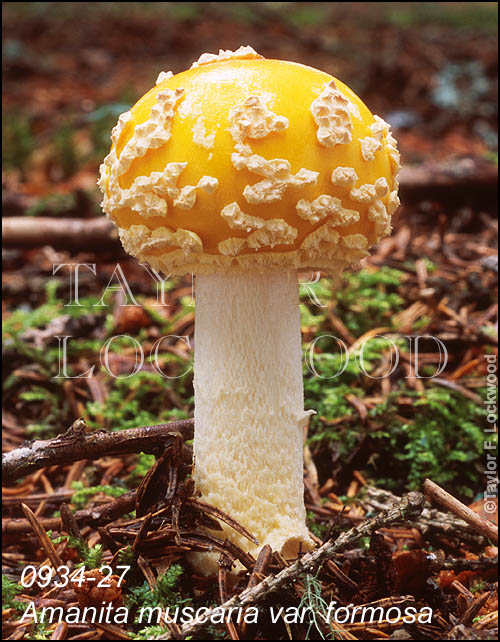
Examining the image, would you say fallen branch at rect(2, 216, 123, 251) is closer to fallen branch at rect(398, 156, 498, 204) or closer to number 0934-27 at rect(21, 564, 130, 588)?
fallen branch at rect(398, 156, 498, 204)

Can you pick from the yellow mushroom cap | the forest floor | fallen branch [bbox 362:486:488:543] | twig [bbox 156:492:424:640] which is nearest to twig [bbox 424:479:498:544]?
the forest floor

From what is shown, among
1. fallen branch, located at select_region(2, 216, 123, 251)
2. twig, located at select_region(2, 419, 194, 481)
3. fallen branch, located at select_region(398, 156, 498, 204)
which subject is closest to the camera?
twig, located at select_region(2, 419, 194, 481)

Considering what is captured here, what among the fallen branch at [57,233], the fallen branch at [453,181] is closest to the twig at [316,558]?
the fallen branch at [453,181]

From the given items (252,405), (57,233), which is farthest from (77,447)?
(57,233)

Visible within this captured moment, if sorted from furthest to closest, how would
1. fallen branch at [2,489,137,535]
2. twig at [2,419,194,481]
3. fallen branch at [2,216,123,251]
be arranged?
1. fallen branch at [2,216,123,251]
2. fallen branch at [2,489,137,535]
3. twig at [2,419,194,481]

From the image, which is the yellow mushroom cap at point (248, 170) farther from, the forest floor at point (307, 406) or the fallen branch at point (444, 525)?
the fallen branch at point (444, 525)

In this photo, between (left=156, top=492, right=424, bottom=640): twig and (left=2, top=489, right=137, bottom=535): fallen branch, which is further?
(left=2, top=489, right=137, bottom=535): fallen branch

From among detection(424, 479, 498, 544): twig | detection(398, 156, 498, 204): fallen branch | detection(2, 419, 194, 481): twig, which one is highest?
detection(398, 156, 498, 204): fallen branch

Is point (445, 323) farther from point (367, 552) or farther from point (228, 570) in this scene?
point (228, 570)

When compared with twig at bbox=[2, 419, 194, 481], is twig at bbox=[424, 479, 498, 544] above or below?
below

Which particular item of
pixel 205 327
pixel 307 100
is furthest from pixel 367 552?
pixel 307 100
